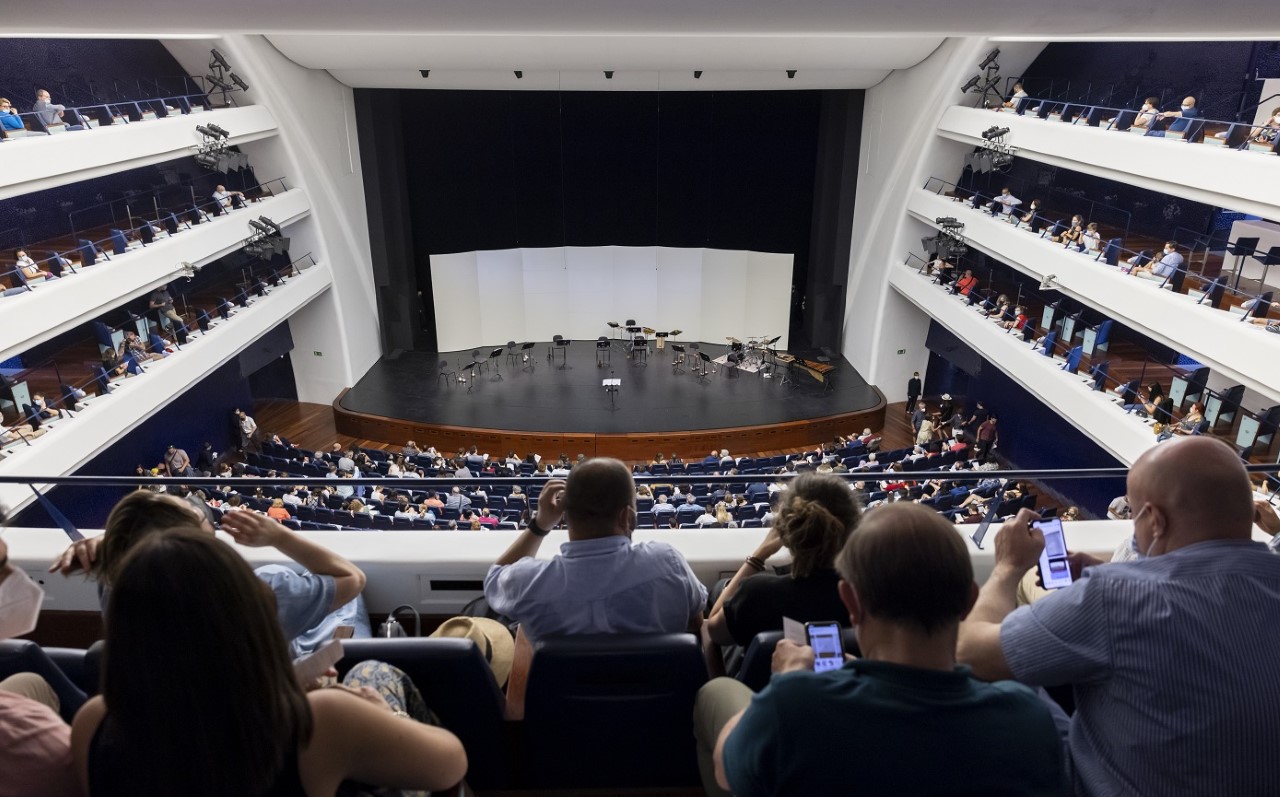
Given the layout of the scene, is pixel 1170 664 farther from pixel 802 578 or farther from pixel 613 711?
pixel 613 711

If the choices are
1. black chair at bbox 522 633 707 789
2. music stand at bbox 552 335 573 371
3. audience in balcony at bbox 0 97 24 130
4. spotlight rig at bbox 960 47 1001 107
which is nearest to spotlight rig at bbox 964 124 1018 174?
spotlight rig at bbox 960 47 1001 107

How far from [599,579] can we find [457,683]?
46 centimetres

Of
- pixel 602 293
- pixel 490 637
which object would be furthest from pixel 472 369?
pixel 490 637

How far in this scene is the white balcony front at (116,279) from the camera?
9219 millimetres

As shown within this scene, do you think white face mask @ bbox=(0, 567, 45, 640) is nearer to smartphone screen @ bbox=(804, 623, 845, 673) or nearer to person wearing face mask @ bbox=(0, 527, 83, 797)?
person wearing face mask @ bbox=(0, 527, 83, 797)

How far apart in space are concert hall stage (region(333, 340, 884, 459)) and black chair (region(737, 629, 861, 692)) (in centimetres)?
1217

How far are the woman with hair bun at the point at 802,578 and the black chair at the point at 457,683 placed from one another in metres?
0.56

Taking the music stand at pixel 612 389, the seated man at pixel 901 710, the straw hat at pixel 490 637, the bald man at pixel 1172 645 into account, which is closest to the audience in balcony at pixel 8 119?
the music stand at pixel 612 389

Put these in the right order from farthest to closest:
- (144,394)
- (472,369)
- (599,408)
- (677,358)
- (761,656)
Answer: (677,358) → (472,369) → (599,408) → (144,394) → (761,656)

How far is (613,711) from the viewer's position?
6.64ft

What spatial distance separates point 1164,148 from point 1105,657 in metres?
10.7

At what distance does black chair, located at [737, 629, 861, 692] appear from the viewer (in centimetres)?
190

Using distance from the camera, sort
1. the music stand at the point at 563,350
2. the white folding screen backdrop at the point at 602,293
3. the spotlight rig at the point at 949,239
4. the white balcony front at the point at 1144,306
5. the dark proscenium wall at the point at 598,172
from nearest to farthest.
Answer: the white balcony front at the point at 1144,306, the spotlight rig at the point at 949,239, the dark proscenium wall at the point at 598,172, the music stand at the point at 563,350, the white folding screen backdrop at the point at 602,293

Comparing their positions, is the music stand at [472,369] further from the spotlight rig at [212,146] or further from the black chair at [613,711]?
the black chair at [613,711]
